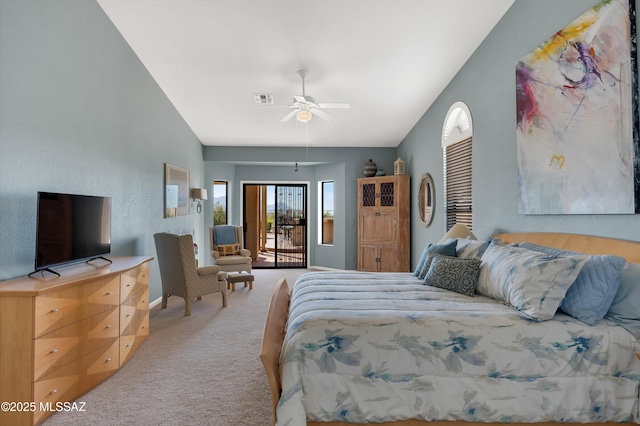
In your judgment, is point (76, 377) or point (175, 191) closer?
point (76, 377)

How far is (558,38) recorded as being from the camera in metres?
2.57

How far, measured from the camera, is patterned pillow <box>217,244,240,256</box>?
6.17m

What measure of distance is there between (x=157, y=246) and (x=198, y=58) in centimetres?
248

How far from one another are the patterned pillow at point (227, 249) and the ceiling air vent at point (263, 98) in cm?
271

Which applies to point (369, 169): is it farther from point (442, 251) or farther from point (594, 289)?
point (594, 289)

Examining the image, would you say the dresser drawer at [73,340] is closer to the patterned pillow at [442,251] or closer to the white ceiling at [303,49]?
the patterned pillow at [442,251]

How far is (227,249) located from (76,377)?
3.95m

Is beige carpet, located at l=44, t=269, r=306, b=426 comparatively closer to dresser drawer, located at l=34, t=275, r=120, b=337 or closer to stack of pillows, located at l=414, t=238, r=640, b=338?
dresser drawer, located at l=34, t=275, r=120, b=337

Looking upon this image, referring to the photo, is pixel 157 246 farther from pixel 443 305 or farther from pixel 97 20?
pixel 443 305

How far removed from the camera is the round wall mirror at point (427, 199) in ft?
16.7

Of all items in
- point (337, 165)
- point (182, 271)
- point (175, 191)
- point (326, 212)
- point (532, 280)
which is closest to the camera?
point (532, 280)

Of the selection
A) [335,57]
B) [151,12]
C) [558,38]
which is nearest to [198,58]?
[151,12]

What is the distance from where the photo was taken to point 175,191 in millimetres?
5324

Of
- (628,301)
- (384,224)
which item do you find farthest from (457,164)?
(628,301)
